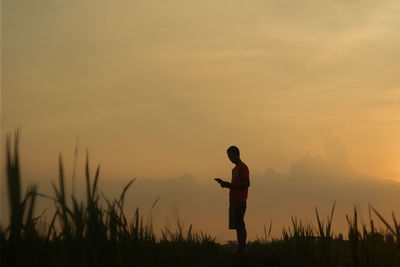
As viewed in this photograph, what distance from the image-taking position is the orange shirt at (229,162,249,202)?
11453 mm

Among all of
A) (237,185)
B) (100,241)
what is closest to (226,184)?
(237,185)

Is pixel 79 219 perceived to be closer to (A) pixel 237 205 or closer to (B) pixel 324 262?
(B) pixel 324 262

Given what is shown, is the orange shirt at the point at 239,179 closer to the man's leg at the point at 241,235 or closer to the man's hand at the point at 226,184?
the man's hand at the point at 226,184

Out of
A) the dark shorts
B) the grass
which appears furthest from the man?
the grass

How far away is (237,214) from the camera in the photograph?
38.3ft

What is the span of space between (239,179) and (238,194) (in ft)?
1.03

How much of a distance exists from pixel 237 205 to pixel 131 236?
539cm

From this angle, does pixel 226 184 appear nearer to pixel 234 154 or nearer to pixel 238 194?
pixel 238 194

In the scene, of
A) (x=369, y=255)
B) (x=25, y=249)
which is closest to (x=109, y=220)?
(x=25, y=249)

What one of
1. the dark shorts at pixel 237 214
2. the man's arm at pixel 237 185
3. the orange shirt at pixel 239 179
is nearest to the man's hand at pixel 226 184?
the man's arm at pixel 237 185

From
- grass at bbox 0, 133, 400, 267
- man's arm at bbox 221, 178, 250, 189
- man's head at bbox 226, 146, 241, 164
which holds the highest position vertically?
man's head at bbox 226, 146, 241, 164

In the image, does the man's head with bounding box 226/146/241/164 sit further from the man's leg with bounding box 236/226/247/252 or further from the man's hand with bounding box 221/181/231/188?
the man's leg with bounding box 236/226/247/252

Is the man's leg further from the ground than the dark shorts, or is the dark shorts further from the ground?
the dark shorts

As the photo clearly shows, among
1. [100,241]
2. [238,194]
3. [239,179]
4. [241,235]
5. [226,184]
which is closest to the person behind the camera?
[100,241]
